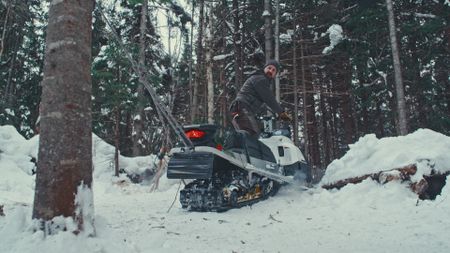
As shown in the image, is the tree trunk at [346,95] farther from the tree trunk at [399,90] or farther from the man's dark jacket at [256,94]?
the man's dark jacket at [256,94]

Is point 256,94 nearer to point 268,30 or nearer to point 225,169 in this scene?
point 225,169

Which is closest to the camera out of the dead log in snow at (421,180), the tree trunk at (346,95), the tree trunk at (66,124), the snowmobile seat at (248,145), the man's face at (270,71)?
the tree trunk at (66,124)

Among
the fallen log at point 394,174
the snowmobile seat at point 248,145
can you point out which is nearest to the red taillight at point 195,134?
the snowmobile seat at point 248,145

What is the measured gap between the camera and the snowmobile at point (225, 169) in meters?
4.92

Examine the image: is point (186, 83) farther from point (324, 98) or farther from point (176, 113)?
point (324, 98)

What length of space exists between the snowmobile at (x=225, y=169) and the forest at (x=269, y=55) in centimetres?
711

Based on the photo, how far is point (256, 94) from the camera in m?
6.59

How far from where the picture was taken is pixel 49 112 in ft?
8.91

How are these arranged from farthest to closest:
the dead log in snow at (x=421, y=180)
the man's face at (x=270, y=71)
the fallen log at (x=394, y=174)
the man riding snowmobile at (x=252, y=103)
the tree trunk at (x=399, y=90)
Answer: the tree trunk at (x=399, y=90) < the man's face at (x=270, y=71) < the man riding snowmobile at (x=252, y=103) < the fallen log at (x=394, y=174) < the dead log in snow at (x=421, y=180)

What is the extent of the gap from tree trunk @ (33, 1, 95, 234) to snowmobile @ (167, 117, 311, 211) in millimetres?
2186

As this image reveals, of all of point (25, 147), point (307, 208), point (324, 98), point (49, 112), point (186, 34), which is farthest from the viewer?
point (324, 98)

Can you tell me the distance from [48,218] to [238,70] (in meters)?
14.6

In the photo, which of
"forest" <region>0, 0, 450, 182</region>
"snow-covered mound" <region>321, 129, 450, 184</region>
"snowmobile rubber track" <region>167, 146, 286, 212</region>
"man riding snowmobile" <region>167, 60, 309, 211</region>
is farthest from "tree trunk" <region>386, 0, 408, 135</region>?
"snowmobile rubber track" <region>167, 146, 286, 212</region>

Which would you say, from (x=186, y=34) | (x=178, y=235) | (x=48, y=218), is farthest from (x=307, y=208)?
(x=186, y=34)
